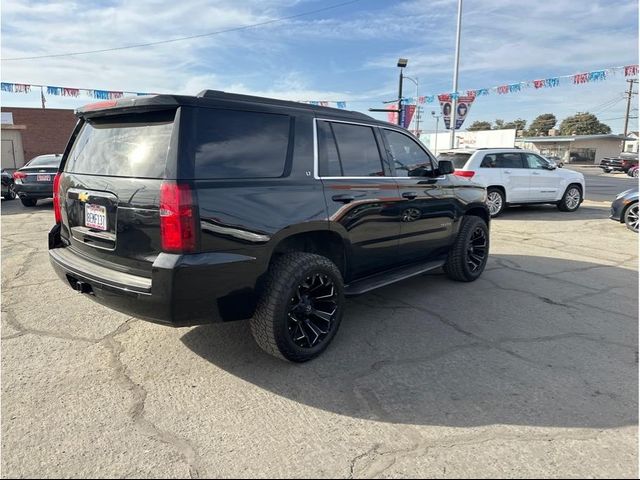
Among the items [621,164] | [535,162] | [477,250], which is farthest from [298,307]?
[621,164]

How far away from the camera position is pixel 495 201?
36.5ft

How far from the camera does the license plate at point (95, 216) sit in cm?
308

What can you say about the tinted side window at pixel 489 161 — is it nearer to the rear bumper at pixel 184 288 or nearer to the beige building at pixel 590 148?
the rear bumper at pixel 184 288

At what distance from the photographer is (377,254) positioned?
4098 mm

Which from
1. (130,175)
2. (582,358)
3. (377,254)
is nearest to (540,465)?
(582,358)

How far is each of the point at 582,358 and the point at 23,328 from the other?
184 inches

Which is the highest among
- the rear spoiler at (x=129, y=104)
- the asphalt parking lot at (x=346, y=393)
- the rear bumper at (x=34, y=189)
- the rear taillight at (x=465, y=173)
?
the rear spoiler at (x=129, y=104)

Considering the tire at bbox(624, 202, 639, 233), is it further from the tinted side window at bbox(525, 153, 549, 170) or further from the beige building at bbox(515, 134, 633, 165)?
the beige building at bbox(515, 134, 633, 165)

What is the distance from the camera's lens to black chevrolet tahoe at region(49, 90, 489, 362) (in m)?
2.76

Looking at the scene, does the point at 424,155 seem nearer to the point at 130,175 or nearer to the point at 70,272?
the point at 130,175

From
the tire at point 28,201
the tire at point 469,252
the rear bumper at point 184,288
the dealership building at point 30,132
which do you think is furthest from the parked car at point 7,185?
the dealership building at point 30,132

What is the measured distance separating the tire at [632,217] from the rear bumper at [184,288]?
9475 millimetres

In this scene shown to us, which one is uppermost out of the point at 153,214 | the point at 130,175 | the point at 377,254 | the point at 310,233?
the point at 130,175

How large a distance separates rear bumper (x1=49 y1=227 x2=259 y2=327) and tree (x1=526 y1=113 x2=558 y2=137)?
123464 mm
